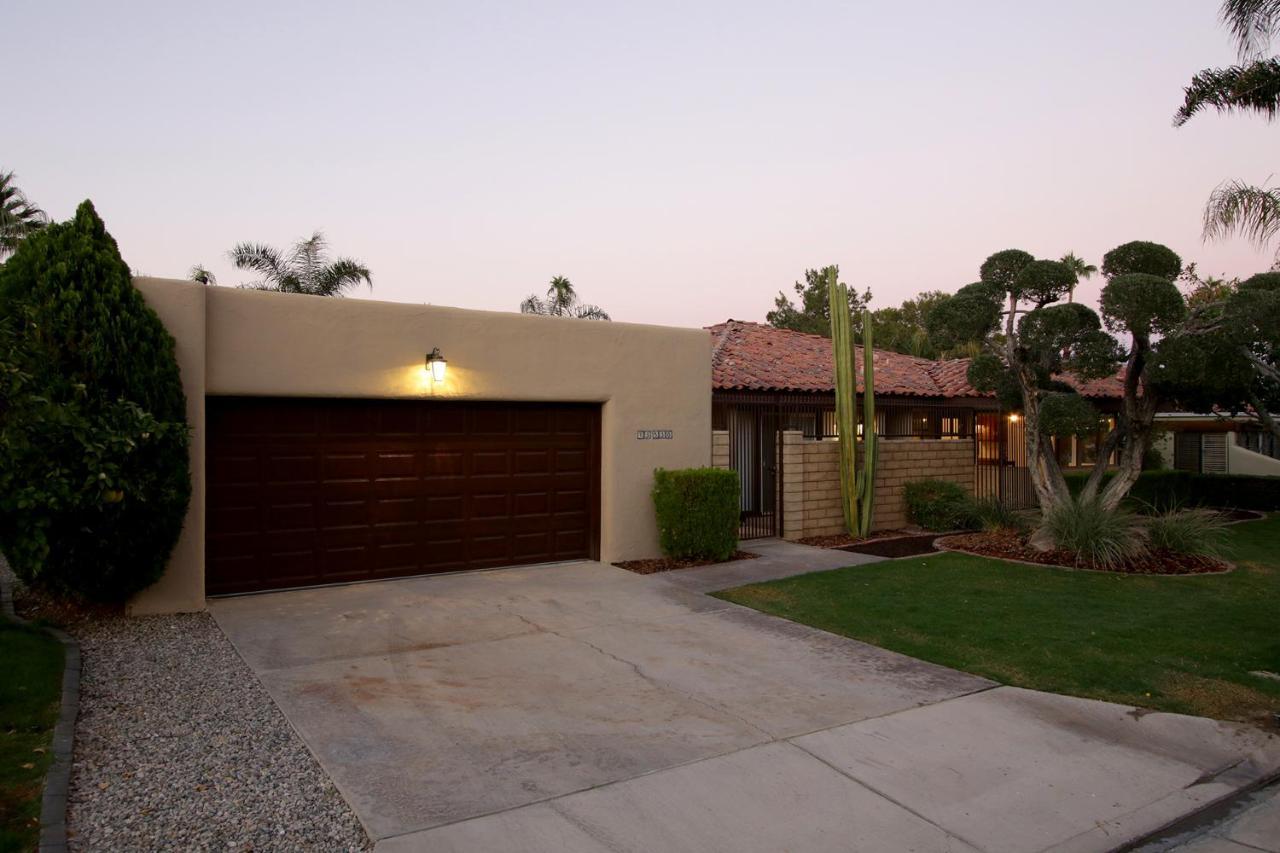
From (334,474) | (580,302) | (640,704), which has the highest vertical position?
(580,302)

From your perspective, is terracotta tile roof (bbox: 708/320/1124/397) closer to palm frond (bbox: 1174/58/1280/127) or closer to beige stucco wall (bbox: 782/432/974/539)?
beige stucco wall (bbox: 782/432/974/539)

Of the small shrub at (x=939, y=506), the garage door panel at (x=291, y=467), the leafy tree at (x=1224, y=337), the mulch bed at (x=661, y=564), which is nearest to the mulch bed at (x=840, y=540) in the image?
the small shrub at (x=939, y=506)

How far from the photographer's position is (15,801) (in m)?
3.93

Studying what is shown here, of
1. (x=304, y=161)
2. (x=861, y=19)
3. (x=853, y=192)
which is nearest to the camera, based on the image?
(x=861, y=19)

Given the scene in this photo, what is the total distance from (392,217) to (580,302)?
9.45 m

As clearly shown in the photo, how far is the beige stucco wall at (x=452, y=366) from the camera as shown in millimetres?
8469

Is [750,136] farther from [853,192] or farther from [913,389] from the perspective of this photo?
[913,389]

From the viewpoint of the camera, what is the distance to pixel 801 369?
18.2 metres

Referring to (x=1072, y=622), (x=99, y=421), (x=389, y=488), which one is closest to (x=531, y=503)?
(x=389, y=488)

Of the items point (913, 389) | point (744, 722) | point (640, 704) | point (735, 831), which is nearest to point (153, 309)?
point (640, 704)

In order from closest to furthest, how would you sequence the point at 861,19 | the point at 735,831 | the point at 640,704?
the point at 735,831 → the point at 640,704 → the point at 861,19

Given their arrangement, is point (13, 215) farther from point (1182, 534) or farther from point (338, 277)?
point (1182, 534)

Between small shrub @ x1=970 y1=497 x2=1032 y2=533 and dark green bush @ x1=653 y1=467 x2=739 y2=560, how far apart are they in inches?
206

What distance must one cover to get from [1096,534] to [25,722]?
12065mm
